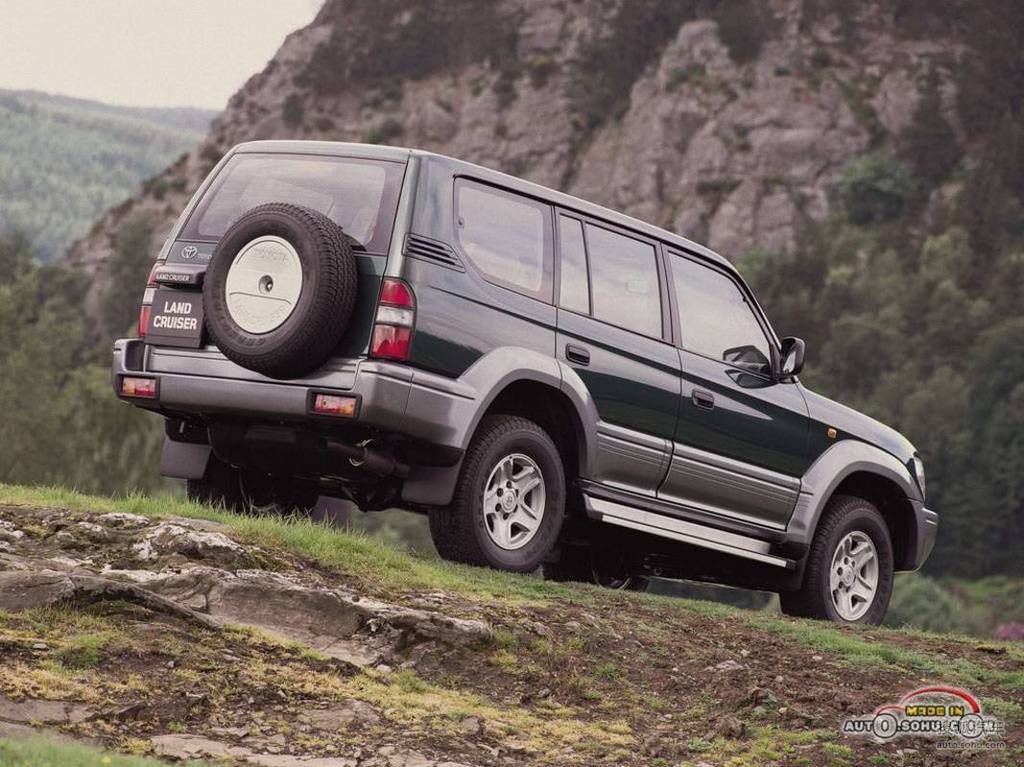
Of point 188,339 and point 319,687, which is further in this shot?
point 188,339

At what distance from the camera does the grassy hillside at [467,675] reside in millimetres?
5816

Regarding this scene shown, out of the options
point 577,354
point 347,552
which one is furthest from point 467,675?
point 577,354

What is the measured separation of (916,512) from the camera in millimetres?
10883

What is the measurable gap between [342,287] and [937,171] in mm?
115870

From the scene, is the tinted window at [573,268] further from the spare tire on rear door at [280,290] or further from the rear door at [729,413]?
the spare tire on rear door at [280,290]

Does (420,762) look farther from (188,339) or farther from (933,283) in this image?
(933,283)

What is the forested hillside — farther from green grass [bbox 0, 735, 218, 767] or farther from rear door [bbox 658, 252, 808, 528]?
green grass [bbox 0, 735, 218, 767]

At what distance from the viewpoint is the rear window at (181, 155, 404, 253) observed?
8.13 meters

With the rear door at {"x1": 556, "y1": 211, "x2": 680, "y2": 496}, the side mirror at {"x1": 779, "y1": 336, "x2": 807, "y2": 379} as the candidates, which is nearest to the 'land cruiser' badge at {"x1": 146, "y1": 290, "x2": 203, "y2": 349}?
the rear door at {"x1": 556, "y1": 211, "x2": 680, "y2": 496}

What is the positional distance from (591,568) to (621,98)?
114 meters

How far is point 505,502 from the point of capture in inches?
338

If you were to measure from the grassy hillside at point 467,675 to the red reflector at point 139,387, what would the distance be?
0.52 meters

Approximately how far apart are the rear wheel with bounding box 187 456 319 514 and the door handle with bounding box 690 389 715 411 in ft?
6.98

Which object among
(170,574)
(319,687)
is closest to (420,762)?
(319,687)
